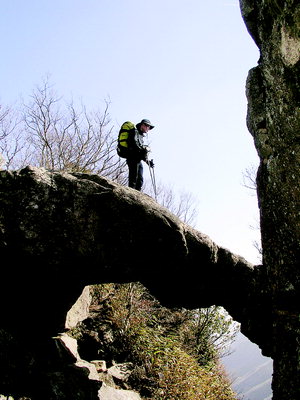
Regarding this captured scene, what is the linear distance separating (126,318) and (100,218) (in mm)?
4768

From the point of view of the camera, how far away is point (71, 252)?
609 cm

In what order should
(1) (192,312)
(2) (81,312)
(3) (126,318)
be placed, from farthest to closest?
(1) (192,312) → (3) (126,318) → (2) (81,312)

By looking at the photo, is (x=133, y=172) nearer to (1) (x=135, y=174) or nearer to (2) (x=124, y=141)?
(1) (x=135, y=174)

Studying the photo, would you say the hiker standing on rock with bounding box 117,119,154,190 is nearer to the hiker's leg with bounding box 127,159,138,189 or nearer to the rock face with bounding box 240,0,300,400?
the hiker's leg with bounding box 127,159,138,189

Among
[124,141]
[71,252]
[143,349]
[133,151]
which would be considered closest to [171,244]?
[71,252]

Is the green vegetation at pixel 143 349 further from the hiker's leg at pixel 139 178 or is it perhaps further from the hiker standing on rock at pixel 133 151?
the hiker standing on rock at pixel 133 151

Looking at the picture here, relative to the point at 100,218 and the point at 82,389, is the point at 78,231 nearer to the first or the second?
the point at 100,218

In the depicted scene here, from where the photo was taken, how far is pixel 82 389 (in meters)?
6.59

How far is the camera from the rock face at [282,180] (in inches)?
142

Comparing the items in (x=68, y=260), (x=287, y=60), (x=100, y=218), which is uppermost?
(x=287, y=60)

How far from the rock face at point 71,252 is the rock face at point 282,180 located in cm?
126

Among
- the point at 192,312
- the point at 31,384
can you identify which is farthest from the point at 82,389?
the point at 192,312

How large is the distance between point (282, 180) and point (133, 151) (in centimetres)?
469

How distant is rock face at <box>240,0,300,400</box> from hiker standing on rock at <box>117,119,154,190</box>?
12.4 feet
